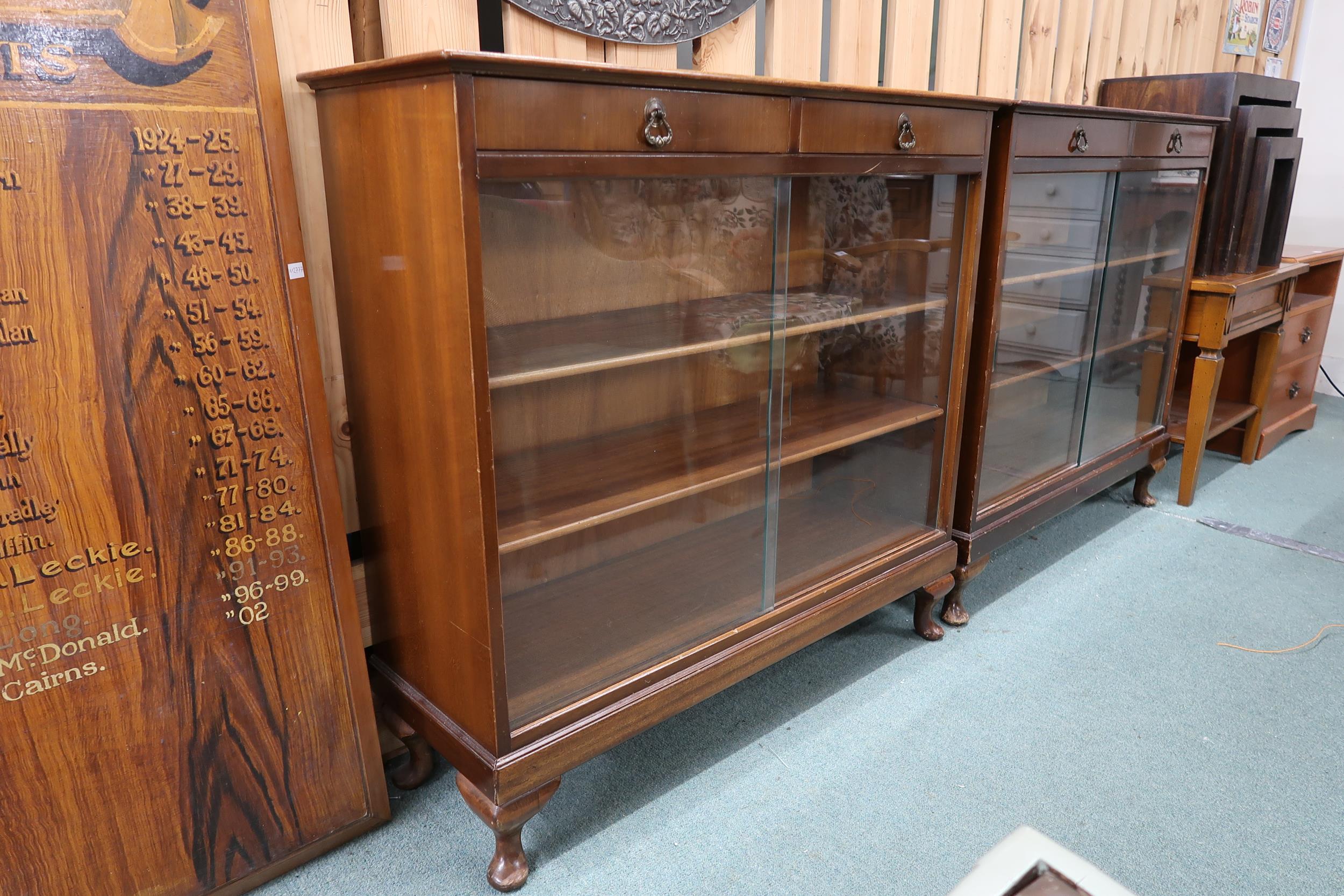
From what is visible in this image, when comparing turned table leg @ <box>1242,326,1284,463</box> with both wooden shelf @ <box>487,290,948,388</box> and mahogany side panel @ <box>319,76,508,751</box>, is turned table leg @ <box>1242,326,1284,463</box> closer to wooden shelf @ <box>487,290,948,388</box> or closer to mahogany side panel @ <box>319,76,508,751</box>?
wooden shelf @ <box>487,290,948,388</box>

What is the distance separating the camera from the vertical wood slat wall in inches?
54.1

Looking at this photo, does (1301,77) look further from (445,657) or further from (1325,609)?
(445,657)

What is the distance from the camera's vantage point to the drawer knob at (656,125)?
1.23 meters

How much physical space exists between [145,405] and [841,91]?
1.13 m

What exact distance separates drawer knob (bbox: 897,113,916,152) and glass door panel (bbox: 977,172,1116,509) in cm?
42

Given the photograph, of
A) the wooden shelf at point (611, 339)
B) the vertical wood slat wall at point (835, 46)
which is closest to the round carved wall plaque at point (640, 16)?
the vertical wood slat wall at point (835, 46)

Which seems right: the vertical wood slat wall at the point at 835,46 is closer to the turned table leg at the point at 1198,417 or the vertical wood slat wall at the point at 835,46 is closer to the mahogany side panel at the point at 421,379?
the mahogany side panel at the point at 421,379

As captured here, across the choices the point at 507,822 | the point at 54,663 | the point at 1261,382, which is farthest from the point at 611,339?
the point at 1261,382

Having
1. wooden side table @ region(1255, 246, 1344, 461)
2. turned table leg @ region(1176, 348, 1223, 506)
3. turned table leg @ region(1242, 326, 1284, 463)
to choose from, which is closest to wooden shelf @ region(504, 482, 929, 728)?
turned table leg @ region(1176, 348, 1223, 506)

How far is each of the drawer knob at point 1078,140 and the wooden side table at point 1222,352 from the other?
902 mm

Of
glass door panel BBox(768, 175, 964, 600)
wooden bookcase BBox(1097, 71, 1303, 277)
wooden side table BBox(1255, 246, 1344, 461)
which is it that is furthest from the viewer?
wooden side table BBox(1255, 246, 1344, 461)

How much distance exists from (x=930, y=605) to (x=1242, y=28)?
3210mm

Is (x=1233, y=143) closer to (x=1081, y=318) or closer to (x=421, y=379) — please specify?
(x=1081, y=318)

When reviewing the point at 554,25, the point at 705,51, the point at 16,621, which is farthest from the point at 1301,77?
the point at 16,621
